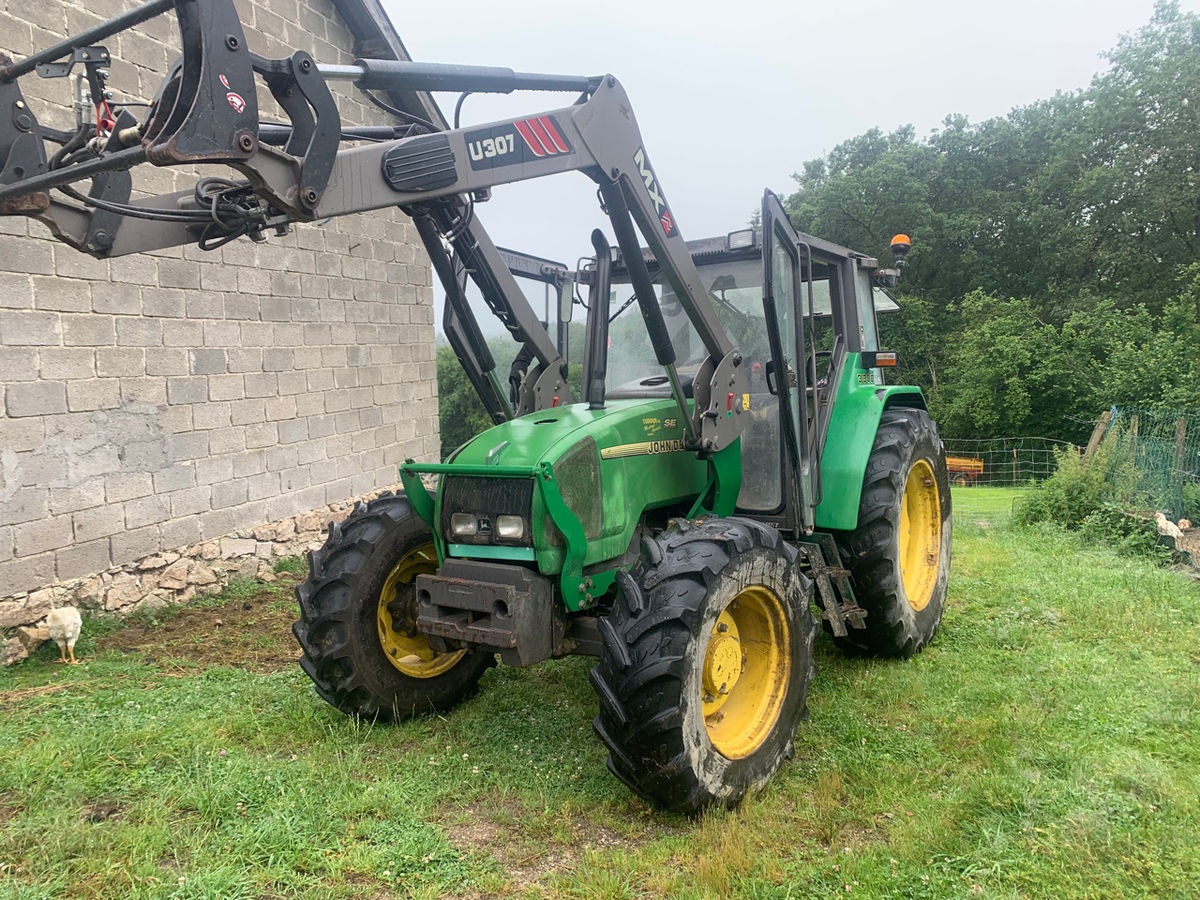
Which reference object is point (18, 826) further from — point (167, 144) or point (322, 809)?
point (167, 144)

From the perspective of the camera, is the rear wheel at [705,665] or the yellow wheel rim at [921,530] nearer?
the rear wheel at [705,665]

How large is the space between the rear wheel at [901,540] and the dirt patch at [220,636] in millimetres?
3360

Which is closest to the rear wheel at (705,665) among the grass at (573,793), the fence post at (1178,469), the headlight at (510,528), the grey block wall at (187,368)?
the grass at (573,793)

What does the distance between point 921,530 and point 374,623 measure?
3479 millimetres

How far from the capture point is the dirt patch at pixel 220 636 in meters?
5.09

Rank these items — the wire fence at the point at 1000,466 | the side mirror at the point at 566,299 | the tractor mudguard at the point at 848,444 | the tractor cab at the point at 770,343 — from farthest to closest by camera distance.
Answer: the wire fence at the point at 1000,466
the side mirror at the point at 566,299
the tractor mudguard at the point at 848,444
the tractor cab at the point at 770,343

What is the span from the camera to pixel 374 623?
3777mm

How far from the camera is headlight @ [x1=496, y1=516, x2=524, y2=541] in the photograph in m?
3.29

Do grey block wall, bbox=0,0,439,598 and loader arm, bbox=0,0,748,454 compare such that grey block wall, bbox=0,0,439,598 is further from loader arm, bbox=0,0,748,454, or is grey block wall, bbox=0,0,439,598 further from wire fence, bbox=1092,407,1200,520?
wire fence, bbox=1092,407,1200,520

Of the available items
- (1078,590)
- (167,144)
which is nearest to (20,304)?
(167,144)

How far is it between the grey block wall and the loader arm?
8.94 ft

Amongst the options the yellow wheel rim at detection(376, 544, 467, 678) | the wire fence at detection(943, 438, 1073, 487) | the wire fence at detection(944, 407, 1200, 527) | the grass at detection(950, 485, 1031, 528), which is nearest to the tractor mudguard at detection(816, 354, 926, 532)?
the yellow wheel rim at detection(376, 544, 467, 678)

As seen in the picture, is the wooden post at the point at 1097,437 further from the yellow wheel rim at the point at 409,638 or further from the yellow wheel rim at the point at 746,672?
the yellow wheel rim at the point at 409,638

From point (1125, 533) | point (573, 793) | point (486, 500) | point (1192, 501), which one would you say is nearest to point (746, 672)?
point (573, 793)
